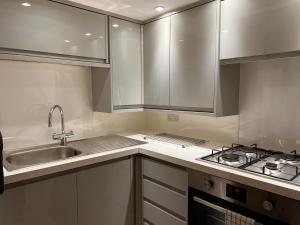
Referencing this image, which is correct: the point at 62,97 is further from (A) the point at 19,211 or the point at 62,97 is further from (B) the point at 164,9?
(B) the point at 164,9

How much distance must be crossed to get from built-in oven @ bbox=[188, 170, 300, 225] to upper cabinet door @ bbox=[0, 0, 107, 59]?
1.22 metres

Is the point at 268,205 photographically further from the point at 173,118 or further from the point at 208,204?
the point at 173,118

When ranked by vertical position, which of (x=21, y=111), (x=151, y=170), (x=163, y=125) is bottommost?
(x=151, y=170)

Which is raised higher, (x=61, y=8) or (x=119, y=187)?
(x=61, y=8)

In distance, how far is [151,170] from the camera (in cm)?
176

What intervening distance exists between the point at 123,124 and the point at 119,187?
2.66 feet

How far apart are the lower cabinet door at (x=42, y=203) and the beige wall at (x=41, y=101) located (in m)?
0.56

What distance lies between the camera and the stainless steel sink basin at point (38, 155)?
1662mm

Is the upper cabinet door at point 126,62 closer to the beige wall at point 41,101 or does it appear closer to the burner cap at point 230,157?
the beige wall at point 41,101

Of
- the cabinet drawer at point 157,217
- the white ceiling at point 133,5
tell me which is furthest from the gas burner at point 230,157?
the white ceiling at point 133,5

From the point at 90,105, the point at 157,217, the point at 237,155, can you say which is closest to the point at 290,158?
the point at 237,155

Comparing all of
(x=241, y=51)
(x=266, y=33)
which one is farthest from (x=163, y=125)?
(x=266, y=33)

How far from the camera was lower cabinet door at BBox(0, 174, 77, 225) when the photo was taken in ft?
4.22

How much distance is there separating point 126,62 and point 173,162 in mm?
993
